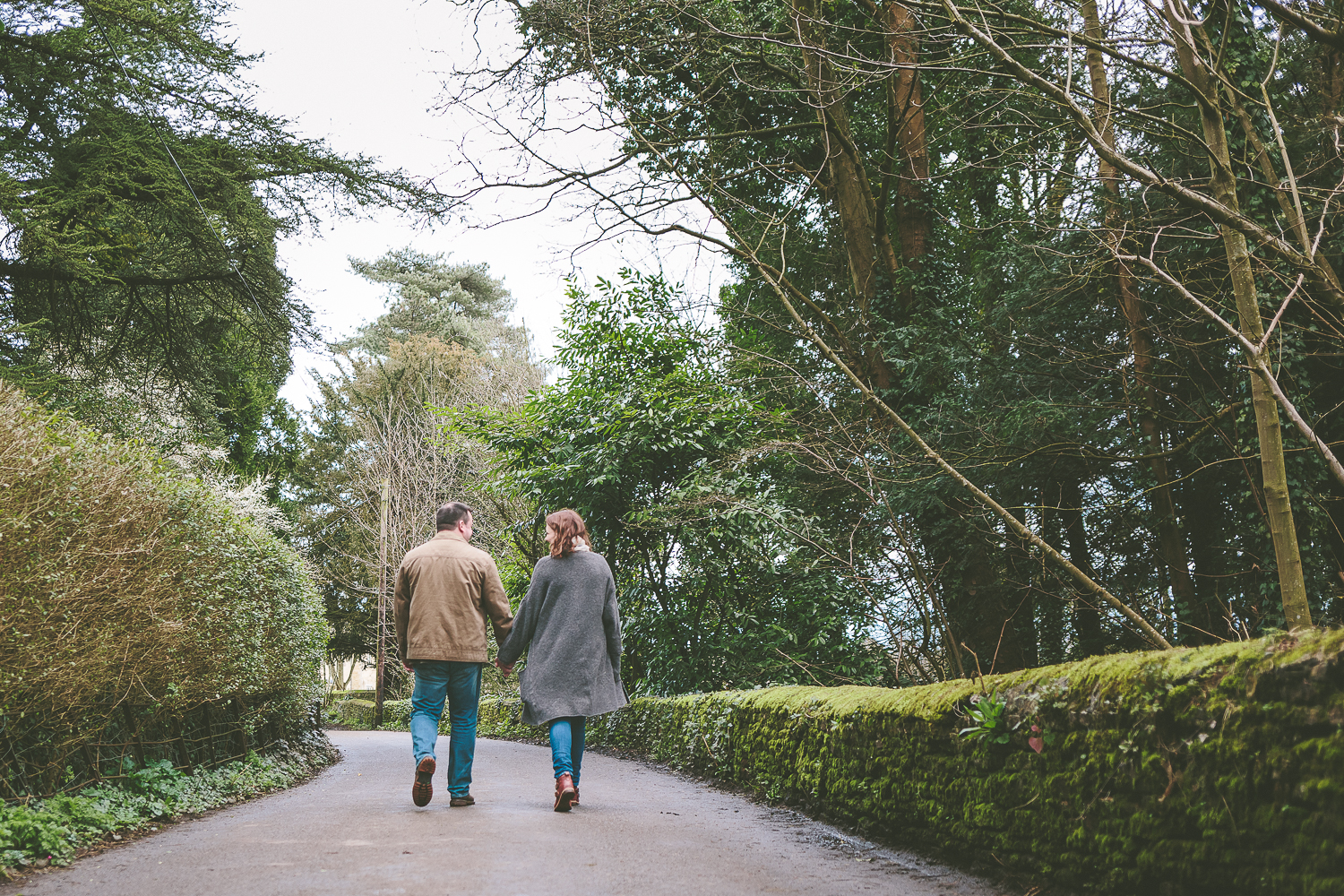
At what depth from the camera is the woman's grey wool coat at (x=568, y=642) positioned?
20.2ft

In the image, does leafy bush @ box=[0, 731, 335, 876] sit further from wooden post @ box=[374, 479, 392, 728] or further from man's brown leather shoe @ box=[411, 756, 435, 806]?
wooden post @ box=[374, 479, 392, 728]

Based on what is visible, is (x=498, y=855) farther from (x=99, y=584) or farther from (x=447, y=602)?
(x=99, y=584)

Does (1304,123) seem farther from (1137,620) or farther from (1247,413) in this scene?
(1137,620)

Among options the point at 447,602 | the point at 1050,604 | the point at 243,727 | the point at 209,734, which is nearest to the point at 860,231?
the point at 1050,604

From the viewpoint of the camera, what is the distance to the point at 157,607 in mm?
6141

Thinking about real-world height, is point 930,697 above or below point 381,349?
below

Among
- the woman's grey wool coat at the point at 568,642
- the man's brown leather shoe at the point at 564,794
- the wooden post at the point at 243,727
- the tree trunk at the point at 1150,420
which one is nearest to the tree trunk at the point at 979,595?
the tree trunk at the point at 1150,420

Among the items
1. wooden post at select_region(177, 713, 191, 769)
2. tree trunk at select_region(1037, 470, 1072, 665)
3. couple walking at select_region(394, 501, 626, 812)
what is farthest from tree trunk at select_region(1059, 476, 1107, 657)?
wooden post at select_region(177, 713, 191, 769)

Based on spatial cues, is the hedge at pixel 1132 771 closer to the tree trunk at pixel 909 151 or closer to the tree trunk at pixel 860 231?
the tree trunk at pixel 860 231

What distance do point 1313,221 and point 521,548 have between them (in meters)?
12.9

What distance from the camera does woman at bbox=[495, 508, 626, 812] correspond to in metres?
6.13

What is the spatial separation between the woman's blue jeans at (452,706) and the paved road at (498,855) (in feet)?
0.89

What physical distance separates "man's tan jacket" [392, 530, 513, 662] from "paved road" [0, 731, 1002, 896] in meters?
1.01

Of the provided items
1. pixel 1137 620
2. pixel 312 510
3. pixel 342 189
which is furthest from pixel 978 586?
pixel 312 510
